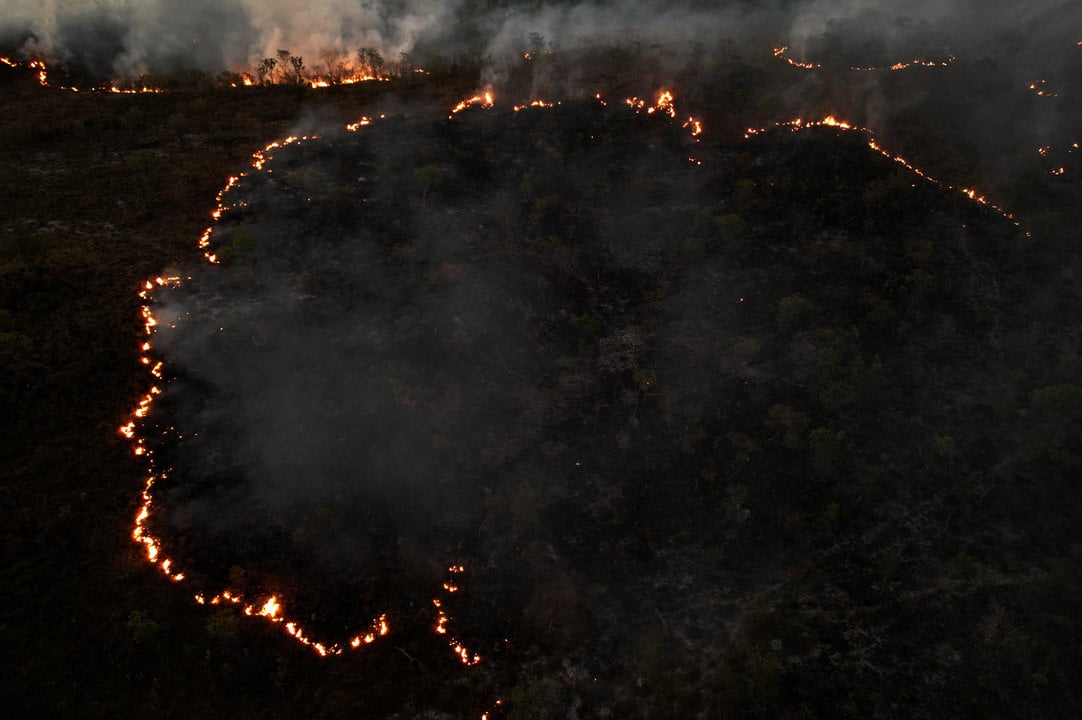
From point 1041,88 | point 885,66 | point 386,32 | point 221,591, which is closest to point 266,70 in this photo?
point 386,32

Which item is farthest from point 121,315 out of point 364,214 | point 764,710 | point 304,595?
point 764,710

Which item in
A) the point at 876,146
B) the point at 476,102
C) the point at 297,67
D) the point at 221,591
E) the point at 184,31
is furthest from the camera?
the point at 184,31

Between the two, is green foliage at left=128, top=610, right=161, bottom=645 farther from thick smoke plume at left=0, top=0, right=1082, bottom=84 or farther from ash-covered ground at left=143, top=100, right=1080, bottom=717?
thick smoke plume at left=0, top=0, right=1082, bottom=84

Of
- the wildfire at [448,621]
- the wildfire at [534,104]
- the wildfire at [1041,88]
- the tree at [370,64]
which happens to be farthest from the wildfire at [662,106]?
the wildfire at [448,621]

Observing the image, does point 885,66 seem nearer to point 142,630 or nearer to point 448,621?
point 448,621

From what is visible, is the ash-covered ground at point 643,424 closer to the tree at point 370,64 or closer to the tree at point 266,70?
the tree at point 266,70

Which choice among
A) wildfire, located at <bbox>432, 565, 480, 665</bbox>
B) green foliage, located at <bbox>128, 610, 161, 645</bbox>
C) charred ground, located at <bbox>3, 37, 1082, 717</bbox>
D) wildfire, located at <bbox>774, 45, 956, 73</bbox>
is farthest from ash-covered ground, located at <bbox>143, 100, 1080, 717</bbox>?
wildfire, located at <bbox>774, 45, 956, 73</bbox>

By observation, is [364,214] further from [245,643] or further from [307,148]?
[245,643]

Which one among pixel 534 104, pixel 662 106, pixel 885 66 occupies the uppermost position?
pixel 534 104
